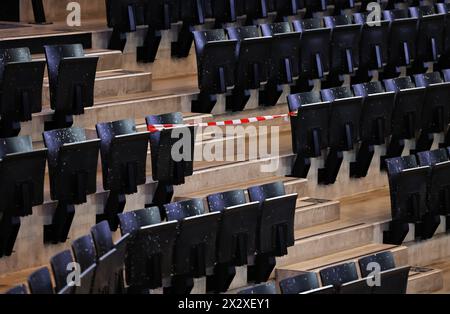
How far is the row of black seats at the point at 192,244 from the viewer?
144 centimetres

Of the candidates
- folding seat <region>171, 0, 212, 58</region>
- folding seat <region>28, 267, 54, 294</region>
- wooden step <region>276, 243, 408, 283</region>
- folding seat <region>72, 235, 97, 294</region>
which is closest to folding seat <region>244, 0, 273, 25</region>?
folding seat <region>171, 0, 212, 58</region>

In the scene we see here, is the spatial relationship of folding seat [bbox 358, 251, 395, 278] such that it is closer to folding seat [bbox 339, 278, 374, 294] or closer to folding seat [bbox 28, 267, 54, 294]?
folding seat [bbox 339, 278, 374, 294]

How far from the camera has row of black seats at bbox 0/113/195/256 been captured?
1649 millimetres

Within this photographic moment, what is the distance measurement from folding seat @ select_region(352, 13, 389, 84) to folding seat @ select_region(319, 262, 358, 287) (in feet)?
3.24

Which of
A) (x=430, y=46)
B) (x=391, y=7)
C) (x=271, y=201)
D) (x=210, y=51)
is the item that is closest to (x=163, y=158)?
(x=271, y=201)

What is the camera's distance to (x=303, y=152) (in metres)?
2.11

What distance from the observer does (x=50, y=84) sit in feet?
6.42

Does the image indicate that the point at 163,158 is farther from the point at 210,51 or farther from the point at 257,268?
the point at 210,51

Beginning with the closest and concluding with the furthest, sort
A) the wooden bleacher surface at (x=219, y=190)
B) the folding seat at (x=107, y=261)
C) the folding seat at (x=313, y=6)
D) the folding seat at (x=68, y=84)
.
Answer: the folding seat at (x=107, y=261)
the wooden bleacher surface at (x=219, y=190)
the folding seat at (x=68, y=84)
the folding seat at (x=313, y=6)

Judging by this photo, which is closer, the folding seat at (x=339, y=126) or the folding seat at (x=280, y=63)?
the folding seat at (x=339, y=126)

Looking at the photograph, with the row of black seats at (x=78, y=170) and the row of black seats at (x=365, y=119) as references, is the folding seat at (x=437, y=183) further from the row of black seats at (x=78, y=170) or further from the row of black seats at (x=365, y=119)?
the row of black seats at (x=78, y=170)

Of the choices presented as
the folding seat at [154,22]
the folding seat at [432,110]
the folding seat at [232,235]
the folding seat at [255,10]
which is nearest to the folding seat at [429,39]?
the folding seat at [432,110]

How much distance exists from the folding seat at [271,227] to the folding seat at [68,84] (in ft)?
1.25

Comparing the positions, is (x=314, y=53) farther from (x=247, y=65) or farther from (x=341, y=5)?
(x=341, y=5)
